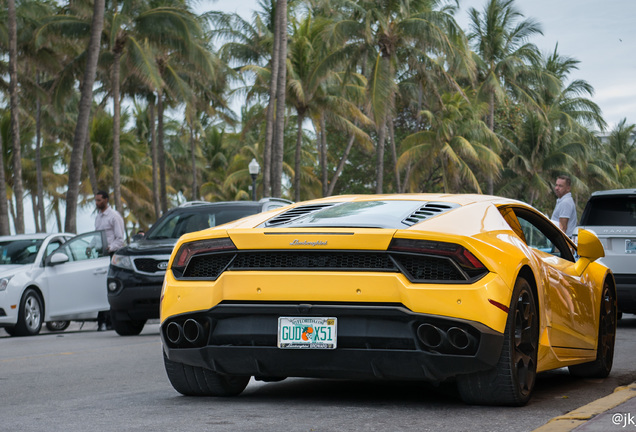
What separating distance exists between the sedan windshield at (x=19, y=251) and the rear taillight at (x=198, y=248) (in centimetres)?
1024

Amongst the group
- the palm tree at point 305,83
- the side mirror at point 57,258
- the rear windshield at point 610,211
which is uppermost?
the palm tree at point 305,83

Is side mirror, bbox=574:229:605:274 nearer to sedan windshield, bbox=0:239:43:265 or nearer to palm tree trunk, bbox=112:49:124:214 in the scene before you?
sedan windshield, bbox=0:239:43:265

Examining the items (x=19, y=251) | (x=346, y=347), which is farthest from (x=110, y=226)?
(x=346, y=347)

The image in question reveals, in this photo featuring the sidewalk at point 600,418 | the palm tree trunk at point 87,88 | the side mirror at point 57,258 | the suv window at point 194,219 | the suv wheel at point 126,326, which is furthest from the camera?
the palm tree trunk at point 87,88

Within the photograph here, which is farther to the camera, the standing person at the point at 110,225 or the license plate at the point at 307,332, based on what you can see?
the standing person at the point at 110,225

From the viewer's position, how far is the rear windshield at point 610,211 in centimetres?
1248

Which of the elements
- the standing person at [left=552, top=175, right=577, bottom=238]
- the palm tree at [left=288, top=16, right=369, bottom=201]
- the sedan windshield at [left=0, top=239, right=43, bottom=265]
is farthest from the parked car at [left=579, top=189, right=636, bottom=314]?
the palm tree at [left=288, top=16, right=369, bottom=201]

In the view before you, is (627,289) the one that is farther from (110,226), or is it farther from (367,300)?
(367,300)

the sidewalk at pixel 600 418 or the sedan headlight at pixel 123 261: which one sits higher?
the sedan headlight at pixel 123 261

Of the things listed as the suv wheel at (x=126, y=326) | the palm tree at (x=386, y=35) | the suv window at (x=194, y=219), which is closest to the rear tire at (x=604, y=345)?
the suv window at (x=194, y=219)

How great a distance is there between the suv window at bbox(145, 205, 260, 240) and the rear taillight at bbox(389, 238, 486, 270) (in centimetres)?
733

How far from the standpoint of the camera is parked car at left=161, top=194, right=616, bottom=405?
5102 millimetres

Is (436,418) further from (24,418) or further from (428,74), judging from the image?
(428,74)

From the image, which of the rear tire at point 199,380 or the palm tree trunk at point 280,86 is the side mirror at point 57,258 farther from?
the palm tree trunk at point 280,86
